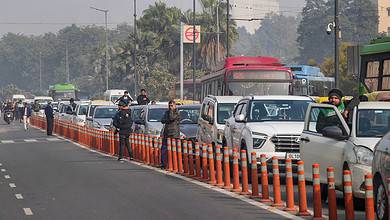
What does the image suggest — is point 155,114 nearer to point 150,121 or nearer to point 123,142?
point 150,121

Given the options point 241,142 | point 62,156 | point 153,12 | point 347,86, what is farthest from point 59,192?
point 153,12

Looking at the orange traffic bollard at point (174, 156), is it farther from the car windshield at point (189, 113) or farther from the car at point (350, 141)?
the car at point (350, 141)

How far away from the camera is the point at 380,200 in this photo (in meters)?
13.8

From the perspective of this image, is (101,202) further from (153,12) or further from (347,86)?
(153,12)

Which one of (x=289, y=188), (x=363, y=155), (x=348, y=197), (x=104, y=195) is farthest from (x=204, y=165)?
(x=348, y=197)

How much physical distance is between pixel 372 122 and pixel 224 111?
1106 centimetres

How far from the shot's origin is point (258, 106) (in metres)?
24.2

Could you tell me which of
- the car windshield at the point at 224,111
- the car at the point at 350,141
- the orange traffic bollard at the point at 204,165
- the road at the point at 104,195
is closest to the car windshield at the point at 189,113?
the road at the point at 104,195

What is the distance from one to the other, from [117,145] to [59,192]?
14692 mm

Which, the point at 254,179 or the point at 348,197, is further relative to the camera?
the point at 254,179

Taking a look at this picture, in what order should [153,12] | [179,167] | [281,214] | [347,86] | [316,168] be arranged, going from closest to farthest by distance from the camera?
[316,168] < [281,214] < [179,167] < [347,86] < [153,12]

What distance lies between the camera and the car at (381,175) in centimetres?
1349

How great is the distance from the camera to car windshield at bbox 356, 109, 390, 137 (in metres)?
16.0

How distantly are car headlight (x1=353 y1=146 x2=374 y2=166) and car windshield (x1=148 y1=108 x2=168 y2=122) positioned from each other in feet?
62.3
